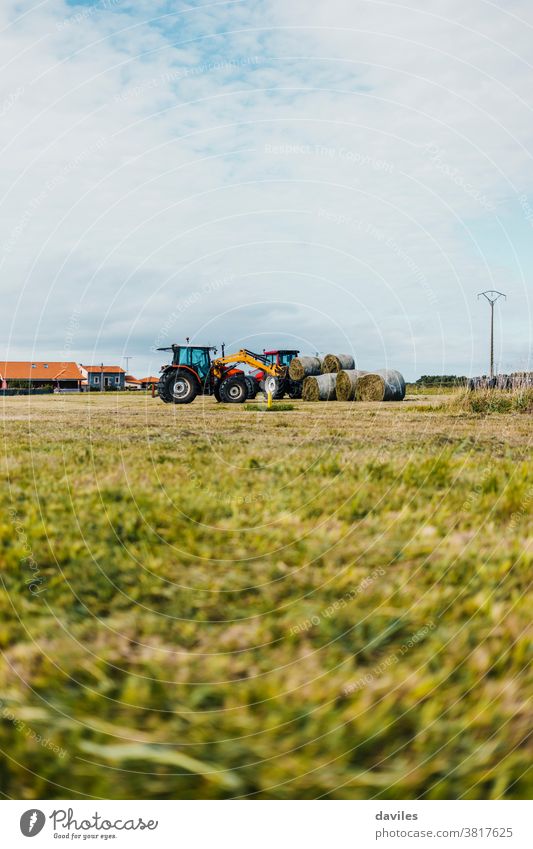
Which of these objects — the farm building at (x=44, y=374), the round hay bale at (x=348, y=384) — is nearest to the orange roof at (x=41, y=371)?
the farm building at (x=44, y=374)

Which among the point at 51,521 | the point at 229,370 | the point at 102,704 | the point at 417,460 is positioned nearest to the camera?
the point at 102,704

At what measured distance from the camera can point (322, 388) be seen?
28.8m

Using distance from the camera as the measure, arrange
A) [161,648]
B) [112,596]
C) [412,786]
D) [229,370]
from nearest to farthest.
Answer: [412,786], [161,648], [112,596], [229,370]

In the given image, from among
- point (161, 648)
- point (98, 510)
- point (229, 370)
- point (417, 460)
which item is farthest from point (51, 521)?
point (229, 370)

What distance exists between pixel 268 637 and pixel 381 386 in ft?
74.7

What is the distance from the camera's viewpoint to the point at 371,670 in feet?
8.30

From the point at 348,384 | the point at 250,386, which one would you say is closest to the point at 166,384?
the point at 250,386

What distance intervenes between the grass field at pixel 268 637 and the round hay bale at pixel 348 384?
2109 centimetres

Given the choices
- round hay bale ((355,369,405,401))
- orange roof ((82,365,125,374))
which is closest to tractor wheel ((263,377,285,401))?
round hay bale ((355,369,405,401))

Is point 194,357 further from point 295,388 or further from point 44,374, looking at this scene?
point 44,374

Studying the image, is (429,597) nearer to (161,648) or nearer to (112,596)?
(161,648)

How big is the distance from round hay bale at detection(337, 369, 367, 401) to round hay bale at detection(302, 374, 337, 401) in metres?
1.12

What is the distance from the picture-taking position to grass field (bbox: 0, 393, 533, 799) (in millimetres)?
2090
